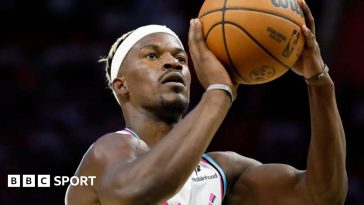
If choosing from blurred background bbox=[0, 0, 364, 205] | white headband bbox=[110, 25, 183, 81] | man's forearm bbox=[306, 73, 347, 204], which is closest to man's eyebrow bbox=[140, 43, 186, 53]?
white headband bbox=[110, 25, 183, 81]

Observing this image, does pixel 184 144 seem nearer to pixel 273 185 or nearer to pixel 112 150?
pixel 112 150

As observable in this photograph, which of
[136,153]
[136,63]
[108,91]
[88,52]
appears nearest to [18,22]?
[88,52]

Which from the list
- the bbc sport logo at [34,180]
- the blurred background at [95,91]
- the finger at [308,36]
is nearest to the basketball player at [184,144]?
the finger at [308,36]

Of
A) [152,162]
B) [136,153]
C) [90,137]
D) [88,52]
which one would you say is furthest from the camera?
[88,52]

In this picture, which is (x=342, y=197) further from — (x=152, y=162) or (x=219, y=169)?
(x=152, y=162)

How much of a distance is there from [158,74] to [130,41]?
461 mm

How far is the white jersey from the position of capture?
12.3 ft

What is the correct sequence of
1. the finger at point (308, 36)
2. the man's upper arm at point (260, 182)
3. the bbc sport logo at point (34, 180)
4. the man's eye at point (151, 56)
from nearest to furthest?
the finger at point (308, 36) → the man's upper arm at point (260, 182) → the man's eye at point (151, 56) → the bbc sport logo at point (34, 180)

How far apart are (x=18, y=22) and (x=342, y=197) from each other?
5.94 metres

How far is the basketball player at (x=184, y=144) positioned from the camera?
2.88m

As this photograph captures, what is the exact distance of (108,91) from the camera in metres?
7.87

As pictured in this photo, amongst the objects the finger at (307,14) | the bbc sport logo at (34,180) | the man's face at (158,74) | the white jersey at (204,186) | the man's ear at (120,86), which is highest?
the finger at (307,14)

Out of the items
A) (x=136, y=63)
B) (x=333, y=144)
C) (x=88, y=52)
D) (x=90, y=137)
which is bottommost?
(x=90, y=137)

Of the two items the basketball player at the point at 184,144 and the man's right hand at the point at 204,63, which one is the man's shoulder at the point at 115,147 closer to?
the basketball player at the point at 184,144
